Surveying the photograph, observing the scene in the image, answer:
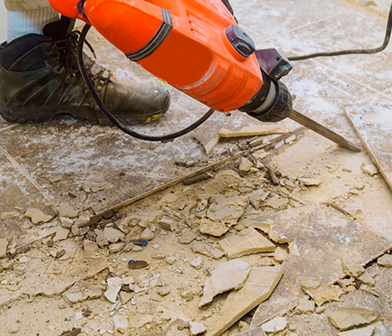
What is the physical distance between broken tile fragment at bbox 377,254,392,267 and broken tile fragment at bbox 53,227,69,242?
110 cm

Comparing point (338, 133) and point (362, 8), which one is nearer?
point (338, 133)

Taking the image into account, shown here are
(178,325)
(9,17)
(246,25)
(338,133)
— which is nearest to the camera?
(178,325)

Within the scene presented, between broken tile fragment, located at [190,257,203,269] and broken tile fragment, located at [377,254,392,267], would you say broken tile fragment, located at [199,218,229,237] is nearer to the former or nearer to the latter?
broken tile fragment, located at [190,257,203,269]

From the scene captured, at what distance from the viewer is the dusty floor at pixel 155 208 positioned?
1299mm

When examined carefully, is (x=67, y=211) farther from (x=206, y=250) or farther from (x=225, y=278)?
(x=225, y=278)

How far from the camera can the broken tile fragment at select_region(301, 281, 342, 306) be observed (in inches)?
51.3

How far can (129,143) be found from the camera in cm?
200

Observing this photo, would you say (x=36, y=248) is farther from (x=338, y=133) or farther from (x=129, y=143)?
(x=338, y=133)

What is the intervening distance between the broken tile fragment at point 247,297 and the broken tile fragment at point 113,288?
32 cm

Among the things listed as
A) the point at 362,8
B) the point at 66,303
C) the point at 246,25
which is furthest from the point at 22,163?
the point at 362,8

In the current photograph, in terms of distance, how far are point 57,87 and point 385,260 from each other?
62.6 inches

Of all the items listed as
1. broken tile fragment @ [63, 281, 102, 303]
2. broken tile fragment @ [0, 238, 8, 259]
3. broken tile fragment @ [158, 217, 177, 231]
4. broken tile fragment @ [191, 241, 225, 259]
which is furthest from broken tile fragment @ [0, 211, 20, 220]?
broken tile fragment @ [191, 241, 225, 259]

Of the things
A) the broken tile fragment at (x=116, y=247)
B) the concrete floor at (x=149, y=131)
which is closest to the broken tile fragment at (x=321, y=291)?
the concrete floor at (x=149, y=131)

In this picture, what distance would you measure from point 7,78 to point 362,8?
103 inches
